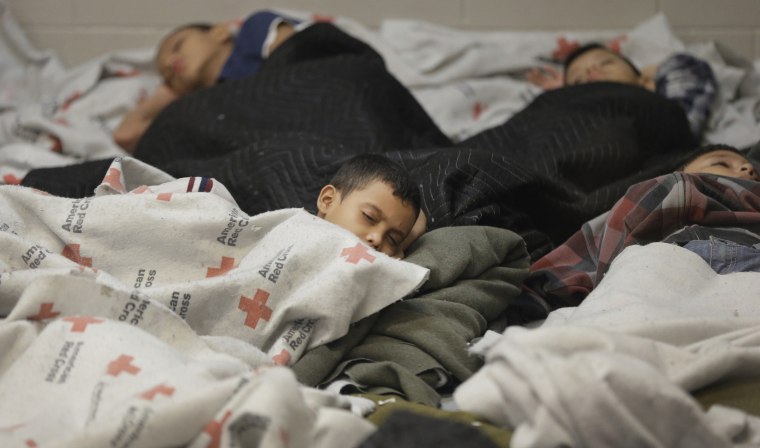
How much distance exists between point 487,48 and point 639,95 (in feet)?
1.81

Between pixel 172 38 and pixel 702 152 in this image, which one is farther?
pixel 172 38

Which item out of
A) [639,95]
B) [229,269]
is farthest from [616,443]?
[639,95]

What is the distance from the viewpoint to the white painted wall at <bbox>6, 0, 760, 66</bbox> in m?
2.52

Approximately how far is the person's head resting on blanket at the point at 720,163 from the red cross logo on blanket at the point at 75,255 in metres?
1.00

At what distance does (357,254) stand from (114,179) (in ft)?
1.37

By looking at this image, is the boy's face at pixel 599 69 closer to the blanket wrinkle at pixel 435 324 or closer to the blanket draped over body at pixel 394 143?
the blanket draped over body at pixel 394 143

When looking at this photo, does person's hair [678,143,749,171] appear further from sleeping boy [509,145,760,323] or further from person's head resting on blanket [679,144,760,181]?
sleeping boy [509,145,760,323]

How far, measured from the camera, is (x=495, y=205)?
1.49 m

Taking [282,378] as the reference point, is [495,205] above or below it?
below

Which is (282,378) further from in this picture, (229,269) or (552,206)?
(552,206)

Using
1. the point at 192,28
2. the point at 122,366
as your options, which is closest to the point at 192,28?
the point at 192,28

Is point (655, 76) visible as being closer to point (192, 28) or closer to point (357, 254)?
point (192, 28)

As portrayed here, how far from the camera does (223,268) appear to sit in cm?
126

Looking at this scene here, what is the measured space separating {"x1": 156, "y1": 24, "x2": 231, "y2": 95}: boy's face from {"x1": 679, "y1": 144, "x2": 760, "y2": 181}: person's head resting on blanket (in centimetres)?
121
